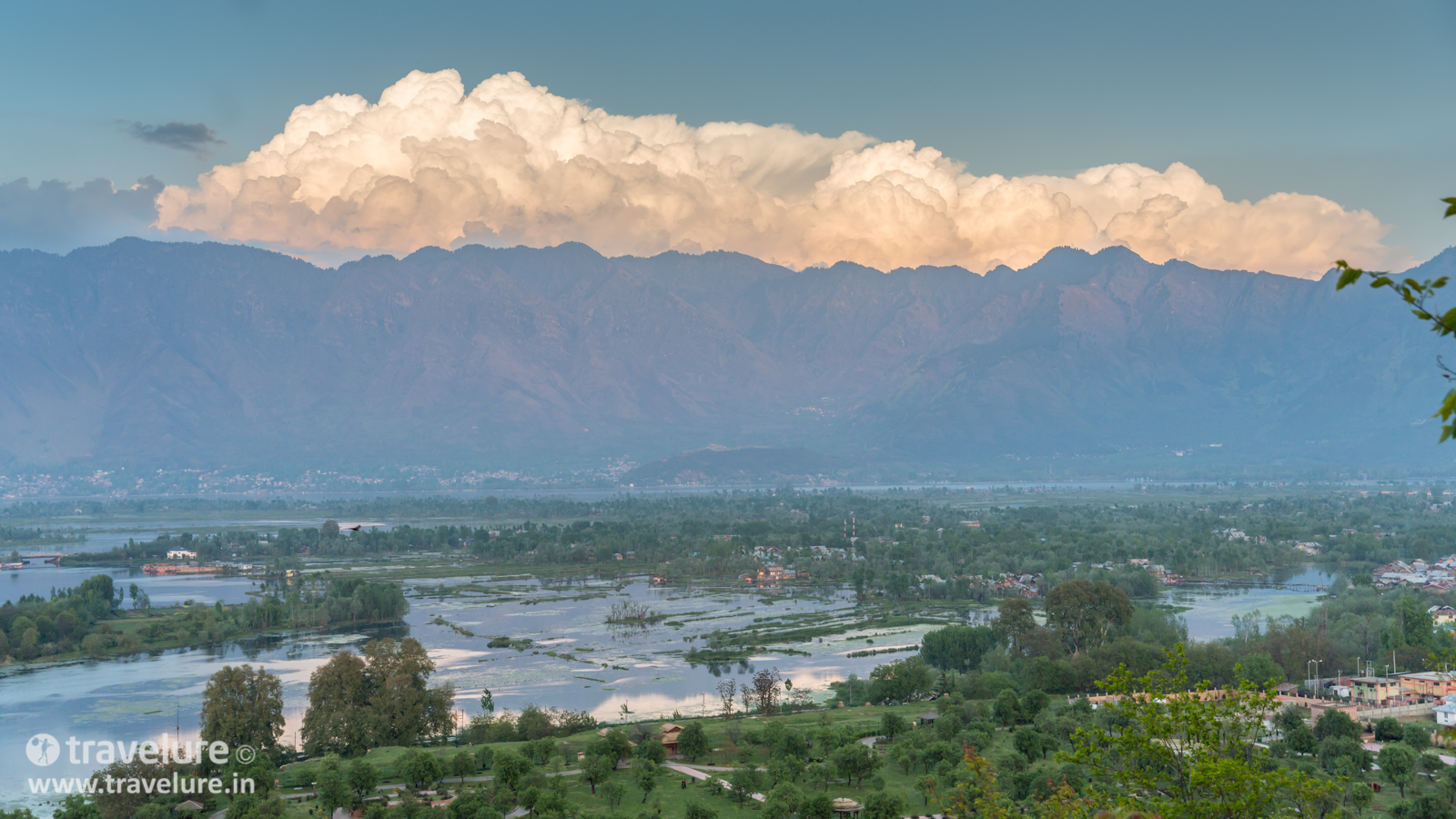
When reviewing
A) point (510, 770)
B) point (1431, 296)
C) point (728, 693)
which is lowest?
point (728, 693)

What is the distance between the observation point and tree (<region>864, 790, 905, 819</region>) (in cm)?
3092

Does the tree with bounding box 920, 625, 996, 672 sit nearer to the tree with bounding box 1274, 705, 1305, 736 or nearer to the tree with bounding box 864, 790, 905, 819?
the tree with bounding box 1274, 705, 1305, 736

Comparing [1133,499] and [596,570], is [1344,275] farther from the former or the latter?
[1133,499]

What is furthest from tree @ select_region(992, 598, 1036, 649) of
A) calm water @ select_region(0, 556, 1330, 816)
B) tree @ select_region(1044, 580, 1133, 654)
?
calm water @ select_region(0, 556, 1330, 816)

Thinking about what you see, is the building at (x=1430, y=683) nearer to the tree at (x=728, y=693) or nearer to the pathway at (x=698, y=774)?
the tree at (x=728, y=693)

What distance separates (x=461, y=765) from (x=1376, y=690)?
37843mm

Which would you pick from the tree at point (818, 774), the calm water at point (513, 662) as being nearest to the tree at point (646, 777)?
the tree at point (818, 774)

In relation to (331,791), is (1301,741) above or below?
below

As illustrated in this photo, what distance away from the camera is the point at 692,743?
40.0 metres

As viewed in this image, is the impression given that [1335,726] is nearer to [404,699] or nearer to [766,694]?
[766,694]

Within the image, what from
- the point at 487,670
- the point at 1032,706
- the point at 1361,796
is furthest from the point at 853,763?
the point at 487,670

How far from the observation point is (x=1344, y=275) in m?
6.80

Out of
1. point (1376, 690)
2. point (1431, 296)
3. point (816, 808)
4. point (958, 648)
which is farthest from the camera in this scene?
point (958, 648)

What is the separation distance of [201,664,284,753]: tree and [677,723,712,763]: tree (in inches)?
610
